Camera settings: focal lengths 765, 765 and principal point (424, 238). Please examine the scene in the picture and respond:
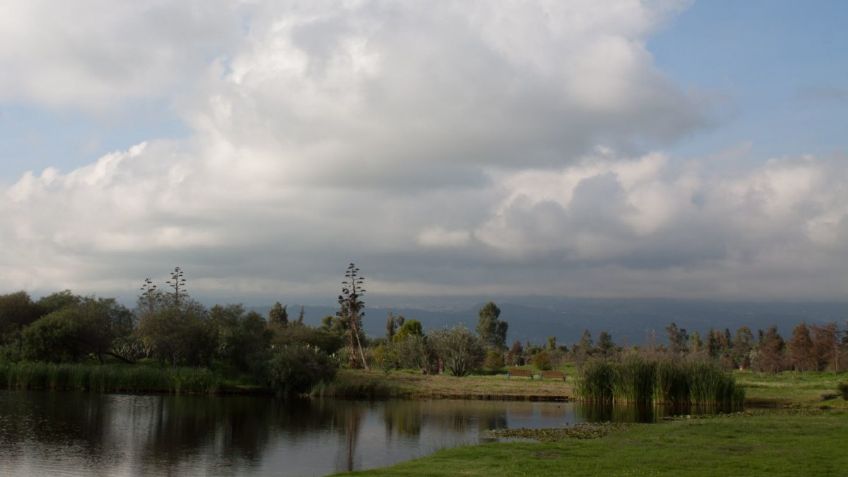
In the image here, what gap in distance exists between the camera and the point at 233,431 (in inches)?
1340

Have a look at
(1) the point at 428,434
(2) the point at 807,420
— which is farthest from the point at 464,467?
(2) the point at 807,420

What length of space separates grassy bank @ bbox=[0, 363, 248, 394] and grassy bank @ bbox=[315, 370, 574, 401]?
8313 millimetres

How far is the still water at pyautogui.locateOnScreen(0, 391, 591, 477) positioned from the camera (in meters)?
24.7

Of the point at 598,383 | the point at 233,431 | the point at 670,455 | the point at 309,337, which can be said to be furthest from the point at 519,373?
the point at 670,455

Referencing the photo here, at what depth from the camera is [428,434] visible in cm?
3462

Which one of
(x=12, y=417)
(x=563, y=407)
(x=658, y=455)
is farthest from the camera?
(x=563, y=407)

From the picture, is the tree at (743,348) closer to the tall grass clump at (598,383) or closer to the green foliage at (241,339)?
the tall grass clump at (598,383)

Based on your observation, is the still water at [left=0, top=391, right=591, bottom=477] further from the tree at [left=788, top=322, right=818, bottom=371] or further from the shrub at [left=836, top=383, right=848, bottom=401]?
the tree at [left=788, top=322, right=818, bottom=371]

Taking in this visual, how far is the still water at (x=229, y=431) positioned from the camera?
972 inches

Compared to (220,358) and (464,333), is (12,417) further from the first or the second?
(464,333)

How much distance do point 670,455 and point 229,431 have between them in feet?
65.0

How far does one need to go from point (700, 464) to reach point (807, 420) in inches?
639

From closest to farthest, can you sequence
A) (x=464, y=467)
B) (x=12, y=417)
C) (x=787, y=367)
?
(x=464, y=467)
(x=12, y=417)
(x=787, y=367)

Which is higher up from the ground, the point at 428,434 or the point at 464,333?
the point at 464,333
